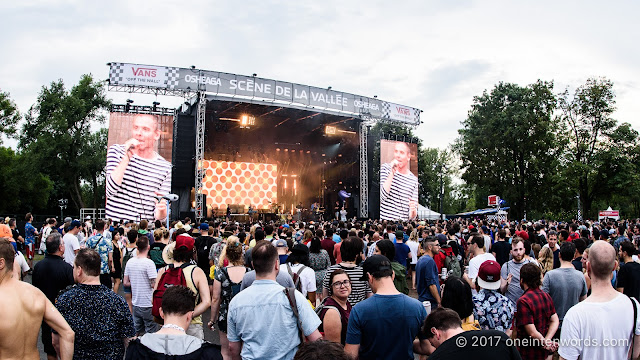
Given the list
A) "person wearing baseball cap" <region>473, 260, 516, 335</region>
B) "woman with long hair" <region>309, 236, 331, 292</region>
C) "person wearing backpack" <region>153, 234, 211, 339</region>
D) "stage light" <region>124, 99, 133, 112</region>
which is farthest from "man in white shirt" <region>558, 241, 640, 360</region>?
"stage light" <region>124, 99, 133, 112</region>

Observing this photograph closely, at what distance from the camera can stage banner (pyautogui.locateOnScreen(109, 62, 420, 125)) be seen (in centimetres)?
1767

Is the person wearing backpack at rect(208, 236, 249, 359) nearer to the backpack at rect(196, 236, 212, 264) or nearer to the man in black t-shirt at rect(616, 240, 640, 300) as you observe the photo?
the backpack at rect(196, 236, 212, 264)

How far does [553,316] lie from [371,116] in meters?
19.8

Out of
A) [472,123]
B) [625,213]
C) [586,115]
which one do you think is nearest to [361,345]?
[586,115]

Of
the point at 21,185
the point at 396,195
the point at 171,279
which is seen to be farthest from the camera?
the point at 21,185

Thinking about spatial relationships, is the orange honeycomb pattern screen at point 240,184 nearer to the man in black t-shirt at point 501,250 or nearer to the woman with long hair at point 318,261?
the man in black t-shirt at point 501,250

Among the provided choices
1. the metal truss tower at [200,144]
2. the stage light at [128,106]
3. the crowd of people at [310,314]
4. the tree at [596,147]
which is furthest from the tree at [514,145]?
the crowd of people at [310,314]

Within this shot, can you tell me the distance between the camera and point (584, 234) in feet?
34.5

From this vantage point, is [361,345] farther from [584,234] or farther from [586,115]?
[586,115]

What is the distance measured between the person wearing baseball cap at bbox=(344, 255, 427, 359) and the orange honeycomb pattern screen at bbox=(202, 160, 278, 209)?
23.3 m

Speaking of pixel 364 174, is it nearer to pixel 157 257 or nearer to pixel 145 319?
pixel 157 257

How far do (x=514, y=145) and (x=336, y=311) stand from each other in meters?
30.8

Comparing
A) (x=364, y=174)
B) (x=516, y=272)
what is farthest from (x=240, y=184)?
(x=516, y=272)

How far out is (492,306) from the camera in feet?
11.9
